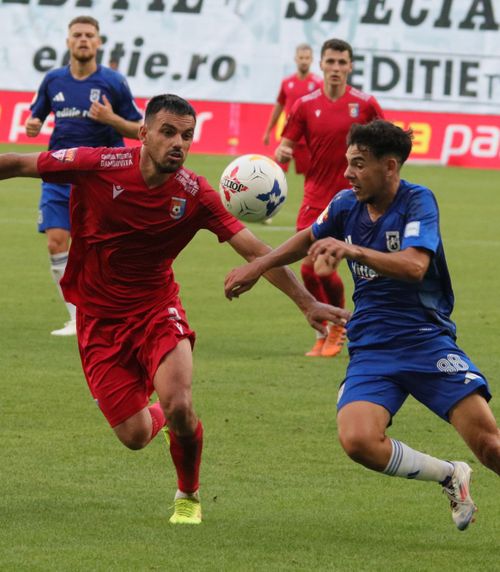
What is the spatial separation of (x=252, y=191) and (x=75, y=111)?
431 centimetres

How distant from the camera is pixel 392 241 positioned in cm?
663

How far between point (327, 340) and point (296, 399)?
1.97 metres

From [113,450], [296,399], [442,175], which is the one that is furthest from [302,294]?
[442,175]

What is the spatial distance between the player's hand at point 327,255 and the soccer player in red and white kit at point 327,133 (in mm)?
6425

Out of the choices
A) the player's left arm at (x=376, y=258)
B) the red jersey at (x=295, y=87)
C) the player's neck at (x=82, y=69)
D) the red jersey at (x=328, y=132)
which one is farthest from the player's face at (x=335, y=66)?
the red jersey at (x=295, y=87)

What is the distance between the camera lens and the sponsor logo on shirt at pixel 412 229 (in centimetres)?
640

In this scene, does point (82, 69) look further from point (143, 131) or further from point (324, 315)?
point (324, 315)

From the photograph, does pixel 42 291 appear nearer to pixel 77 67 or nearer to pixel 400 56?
pixel 77 67

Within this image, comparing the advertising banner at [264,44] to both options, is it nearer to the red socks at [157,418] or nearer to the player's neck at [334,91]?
the player's neck at [334,91]

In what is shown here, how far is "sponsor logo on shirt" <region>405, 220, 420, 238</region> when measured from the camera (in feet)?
21.0

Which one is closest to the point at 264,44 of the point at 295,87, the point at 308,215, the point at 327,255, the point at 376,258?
the point at 295,87

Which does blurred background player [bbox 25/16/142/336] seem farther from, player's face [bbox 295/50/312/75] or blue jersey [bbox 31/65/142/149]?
player's face [bbox 295/50/312/75]

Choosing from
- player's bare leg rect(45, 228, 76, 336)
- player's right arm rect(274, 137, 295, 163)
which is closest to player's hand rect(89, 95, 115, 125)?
player's bare leg rect(45, 228, 76, 336)

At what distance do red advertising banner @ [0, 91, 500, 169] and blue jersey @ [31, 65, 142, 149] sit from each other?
18.8 m
